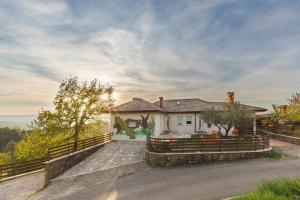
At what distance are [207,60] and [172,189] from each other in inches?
603

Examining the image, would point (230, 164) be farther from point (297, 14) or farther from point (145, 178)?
point (297, 14)

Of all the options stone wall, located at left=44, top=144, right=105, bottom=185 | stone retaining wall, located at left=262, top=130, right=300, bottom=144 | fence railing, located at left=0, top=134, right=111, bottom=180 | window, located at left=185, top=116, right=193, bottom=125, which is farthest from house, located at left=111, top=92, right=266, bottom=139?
stone wall, located at left=44, top=144, right=105, bottom=185

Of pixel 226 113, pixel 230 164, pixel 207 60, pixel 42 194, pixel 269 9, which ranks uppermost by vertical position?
pixel 269 9

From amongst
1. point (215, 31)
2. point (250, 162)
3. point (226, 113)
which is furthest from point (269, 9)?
point (226, 113)

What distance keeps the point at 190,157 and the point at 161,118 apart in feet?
46.4

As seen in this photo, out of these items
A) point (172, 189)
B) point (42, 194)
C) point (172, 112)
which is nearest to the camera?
point (172, 189)

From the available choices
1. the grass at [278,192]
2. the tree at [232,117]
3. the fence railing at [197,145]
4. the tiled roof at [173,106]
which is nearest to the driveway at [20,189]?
the fence railing at [197,145]

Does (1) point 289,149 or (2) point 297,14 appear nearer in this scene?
(2) point 297,14

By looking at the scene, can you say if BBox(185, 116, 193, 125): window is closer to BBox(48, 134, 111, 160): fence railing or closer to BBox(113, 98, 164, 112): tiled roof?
BBox(113, 98, 164, 112): tiled roof

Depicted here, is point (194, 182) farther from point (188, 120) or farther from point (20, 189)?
point (188, 120)

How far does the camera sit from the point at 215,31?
72.4ft

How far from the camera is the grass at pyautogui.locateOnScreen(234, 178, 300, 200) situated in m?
9.90

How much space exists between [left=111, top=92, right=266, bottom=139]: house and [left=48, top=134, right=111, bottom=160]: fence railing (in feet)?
9.03

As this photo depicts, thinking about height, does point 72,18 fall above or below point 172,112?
above
